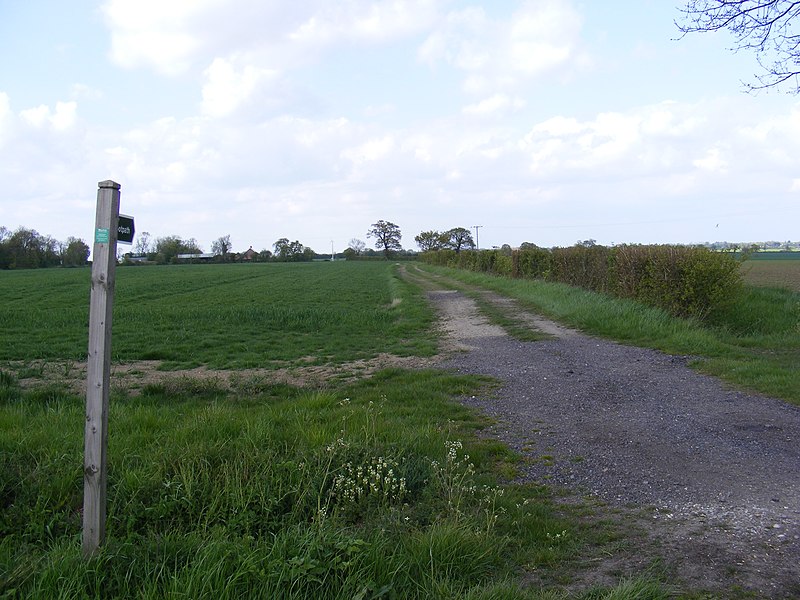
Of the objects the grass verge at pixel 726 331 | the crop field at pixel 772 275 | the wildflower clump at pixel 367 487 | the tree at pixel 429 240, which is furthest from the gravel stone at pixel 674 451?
the tree at pixel 429 240

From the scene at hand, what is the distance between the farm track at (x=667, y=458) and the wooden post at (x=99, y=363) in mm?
2655

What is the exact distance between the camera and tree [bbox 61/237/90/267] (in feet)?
277

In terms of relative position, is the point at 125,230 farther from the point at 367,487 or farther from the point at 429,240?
the point at 429,240

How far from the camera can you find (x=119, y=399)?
7.39 metres

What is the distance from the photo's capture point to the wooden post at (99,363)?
3.27 metres

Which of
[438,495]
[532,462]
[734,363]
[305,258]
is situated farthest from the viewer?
[305,258]

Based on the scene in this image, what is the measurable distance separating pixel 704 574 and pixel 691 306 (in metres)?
11.7

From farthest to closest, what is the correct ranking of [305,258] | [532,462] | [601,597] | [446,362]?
1. [305,258]
2. [446,362]
3. [532,462]
4. [601,597]

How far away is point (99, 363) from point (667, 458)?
4.50m

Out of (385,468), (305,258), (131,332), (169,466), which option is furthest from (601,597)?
(305,258)

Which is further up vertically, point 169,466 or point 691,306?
point 691,306

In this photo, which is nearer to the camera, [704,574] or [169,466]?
[704,574]

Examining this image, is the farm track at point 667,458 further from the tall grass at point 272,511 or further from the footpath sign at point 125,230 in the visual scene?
the footpath sign at point 125,230

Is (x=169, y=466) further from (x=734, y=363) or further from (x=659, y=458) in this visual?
(x=734, y=363)
